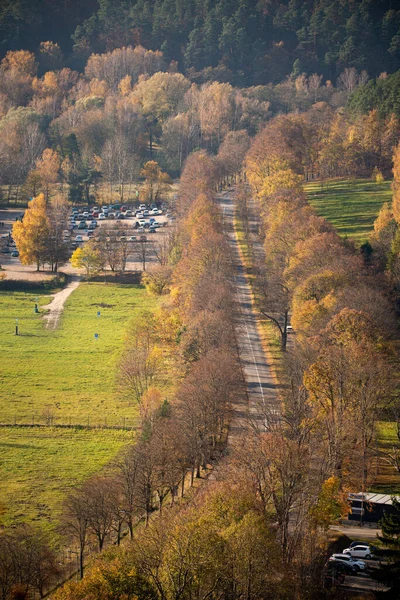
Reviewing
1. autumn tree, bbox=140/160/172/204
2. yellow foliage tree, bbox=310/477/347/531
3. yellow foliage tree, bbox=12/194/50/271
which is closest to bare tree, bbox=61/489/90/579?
yellow foliage tree, bbox=310/477/347/531

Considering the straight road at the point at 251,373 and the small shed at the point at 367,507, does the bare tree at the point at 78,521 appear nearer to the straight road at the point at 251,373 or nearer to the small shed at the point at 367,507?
the straight road at the point at 251,373

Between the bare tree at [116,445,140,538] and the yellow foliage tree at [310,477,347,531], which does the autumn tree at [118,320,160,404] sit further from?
the yellow foliage tree at [310,477,347,531]

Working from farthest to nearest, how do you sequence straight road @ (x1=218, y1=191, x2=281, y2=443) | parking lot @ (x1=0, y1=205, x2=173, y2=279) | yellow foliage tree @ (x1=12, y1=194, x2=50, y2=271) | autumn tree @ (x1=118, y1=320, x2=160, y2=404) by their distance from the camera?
parking lot @ (x1=0, y1=205, x2=173, y2=279), yellow foliage tree @ (x1=12, y1=194, x2=50, y2=271), autumn tree @ (x1=118, y1=320, x2=160, y2=404), straight road @ (x1=218, y1=191, x2=281, y2=443)

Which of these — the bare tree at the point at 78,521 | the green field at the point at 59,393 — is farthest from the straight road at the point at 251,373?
the bare tree at the point at 78,521

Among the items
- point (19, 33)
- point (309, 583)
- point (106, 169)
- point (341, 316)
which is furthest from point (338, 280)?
point (19, 33)

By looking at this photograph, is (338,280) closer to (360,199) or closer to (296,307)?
(296,307)

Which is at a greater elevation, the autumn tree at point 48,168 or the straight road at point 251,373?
the autumn tree at point 48,168

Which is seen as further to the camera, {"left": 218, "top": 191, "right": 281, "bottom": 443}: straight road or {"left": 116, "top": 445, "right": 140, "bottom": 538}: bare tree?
{"left": 218, "top": 191, "right": 281, "bottom": 443}: straight road
